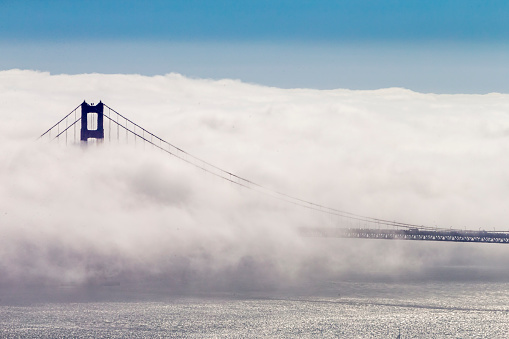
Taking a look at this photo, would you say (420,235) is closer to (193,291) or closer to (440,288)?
(440,288)

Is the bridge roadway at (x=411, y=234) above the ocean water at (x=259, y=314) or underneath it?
above

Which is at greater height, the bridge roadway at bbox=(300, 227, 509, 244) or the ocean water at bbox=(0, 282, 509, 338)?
the bridge roadway at bbox=(300, 227, 509, 244)

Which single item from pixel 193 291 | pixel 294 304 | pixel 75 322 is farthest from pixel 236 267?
pixel 75 322

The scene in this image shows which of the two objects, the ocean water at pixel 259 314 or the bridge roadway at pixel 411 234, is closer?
the ocean water at pixel 259 314

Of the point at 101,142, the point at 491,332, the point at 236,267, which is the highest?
the point at 101,142

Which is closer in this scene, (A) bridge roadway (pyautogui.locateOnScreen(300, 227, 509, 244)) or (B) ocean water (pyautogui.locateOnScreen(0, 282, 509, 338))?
(B) ocean water (pyautogui.locateOnScreen(0, 282, 509, 338))

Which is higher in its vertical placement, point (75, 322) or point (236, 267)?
point (236, 267)

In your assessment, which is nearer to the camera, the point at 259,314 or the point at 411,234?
the point at 259,314

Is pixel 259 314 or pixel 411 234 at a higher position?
pixel 411 234
